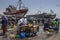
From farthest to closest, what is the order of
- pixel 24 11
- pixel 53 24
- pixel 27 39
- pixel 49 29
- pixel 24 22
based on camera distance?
pixel 24 11 → pixel 53 24 → pixel 49 29 → pixel 24 22 → pixel 27 39

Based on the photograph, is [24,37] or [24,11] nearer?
[24,37]

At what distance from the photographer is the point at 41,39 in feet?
40.0

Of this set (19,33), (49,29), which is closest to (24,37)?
(19,33)

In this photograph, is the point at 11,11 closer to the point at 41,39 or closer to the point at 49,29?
the point at 49,29

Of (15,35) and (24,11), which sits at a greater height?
(24,11)

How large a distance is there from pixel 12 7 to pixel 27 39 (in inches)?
975

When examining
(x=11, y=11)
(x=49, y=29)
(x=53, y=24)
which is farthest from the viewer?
(x=11, y=11)

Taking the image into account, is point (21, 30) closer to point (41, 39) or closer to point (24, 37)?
point (24, 37)

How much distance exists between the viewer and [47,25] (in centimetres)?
1616

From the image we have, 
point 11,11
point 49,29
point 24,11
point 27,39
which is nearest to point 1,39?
point 27,39

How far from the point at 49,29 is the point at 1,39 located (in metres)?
4.82

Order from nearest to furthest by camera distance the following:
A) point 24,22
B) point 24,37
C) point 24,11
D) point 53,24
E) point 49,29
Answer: point 24,37 < point 24,22 < point 49,29 < point 53,24 < point 24,11

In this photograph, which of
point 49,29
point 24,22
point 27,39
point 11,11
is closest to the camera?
point 27,39

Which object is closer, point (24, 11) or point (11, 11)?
point (24, 11)
